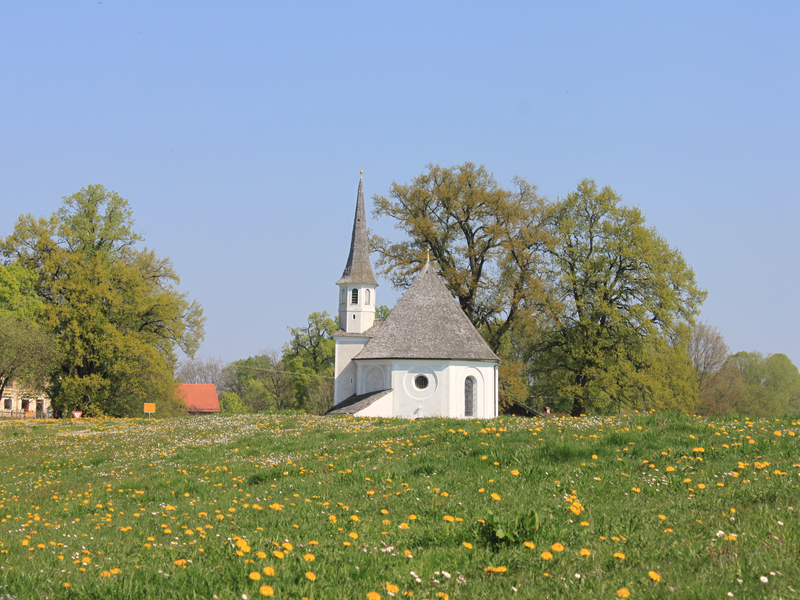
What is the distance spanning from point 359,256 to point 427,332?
1294cm

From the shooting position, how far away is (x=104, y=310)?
4716cm

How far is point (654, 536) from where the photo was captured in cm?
631

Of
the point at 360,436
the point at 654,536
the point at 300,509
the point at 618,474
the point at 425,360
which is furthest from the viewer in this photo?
the point at 425,360

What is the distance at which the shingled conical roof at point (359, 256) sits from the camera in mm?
48812

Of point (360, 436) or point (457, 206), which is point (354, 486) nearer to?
point (360, 436)

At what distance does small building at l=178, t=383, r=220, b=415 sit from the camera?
88.6 m

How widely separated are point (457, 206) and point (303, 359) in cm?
4414

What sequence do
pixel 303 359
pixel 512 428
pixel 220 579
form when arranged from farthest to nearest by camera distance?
pixel 303 359 < pixel 512 428 < pixel 220 579

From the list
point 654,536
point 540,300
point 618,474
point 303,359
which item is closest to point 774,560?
point 654,536

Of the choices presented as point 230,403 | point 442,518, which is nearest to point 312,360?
point 230,403

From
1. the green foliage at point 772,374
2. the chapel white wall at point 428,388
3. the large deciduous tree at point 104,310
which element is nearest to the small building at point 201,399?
the large deciduous tree at point 104,310

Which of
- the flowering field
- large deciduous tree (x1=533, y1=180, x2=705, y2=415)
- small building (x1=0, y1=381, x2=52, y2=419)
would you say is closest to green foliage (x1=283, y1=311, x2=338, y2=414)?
small building (x1=0, y1=381, x2=52, y2=419)

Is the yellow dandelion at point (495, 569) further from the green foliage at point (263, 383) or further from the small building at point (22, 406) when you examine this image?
the green foliage at point (263, 383)

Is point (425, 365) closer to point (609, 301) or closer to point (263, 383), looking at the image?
point (609, 301)
